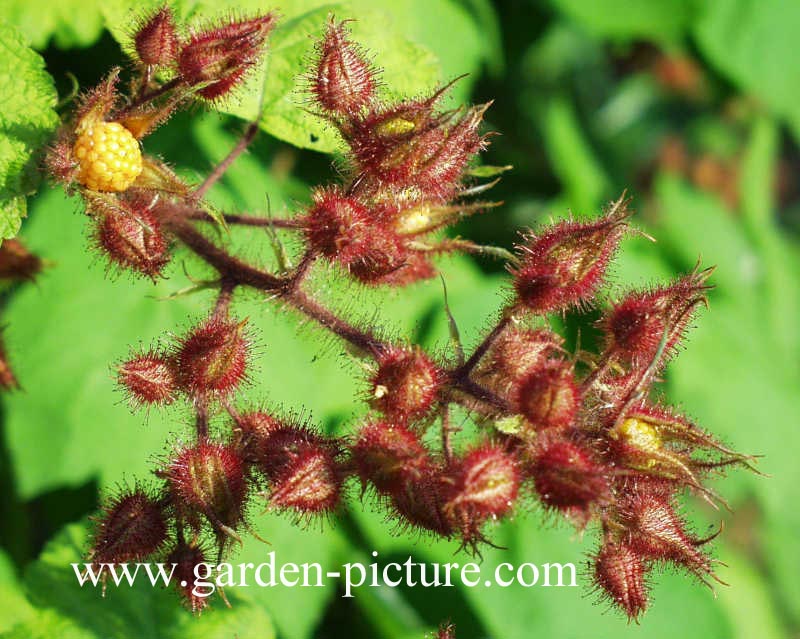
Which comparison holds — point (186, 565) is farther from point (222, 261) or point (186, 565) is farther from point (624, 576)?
point (624, 576)

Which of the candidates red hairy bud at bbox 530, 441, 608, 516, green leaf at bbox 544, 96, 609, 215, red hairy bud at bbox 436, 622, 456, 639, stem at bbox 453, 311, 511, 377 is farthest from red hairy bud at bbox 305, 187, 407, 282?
green leaf at bbox 544, 96, 609, 215

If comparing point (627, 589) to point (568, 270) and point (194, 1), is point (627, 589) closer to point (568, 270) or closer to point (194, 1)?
point (568, 270)

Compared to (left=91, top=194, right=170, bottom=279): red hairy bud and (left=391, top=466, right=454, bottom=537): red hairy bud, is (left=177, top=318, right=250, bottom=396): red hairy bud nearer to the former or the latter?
(left=91, top=194, right=170, bottom=279): red hairy bud

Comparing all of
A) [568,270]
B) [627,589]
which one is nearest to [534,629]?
[627,589]

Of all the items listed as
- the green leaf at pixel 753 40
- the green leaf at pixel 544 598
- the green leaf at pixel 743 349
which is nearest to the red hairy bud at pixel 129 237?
the green leaf at pixel 544 598

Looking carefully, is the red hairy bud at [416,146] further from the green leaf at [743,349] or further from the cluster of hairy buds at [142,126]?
the green leaf at [743,349]

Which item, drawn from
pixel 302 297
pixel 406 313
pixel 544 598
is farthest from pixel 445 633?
pixel 406 313
